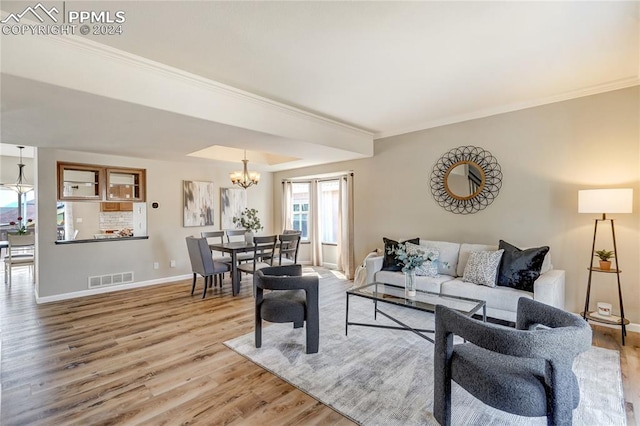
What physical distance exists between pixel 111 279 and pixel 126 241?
0.67 metres

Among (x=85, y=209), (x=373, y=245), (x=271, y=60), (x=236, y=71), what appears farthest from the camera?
(x=85, y=209)

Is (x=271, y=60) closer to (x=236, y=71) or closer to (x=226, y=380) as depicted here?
Answer: (x=236, y=71)

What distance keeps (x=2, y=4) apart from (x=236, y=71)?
1629 millimetres

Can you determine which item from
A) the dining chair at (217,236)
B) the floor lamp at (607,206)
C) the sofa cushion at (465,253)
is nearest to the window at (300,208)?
the dining chair at (217,236)

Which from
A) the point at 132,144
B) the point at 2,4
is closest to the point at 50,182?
the point at 132,144

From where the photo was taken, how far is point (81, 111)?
296 cm

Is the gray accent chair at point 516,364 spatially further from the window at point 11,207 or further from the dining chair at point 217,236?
the window at point 11,207

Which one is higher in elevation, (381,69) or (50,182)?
(381,69)

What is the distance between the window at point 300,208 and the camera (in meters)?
7.48

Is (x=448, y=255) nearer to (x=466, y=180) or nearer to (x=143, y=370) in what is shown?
(x=466, y=180)

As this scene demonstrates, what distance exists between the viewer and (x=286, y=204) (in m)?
7.37

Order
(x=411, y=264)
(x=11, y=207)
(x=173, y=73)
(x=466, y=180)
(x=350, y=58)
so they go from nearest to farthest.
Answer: (x=350, y=58) < (x=173, y=73) < (x=411, y=264) < (x=466, y=180) < (x=11, y=207)

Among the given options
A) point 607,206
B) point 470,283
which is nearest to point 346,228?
point 470,283

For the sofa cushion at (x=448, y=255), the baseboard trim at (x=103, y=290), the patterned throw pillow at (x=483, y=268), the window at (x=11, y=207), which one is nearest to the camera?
the patterned throw pillow at (x=483, y=268)
